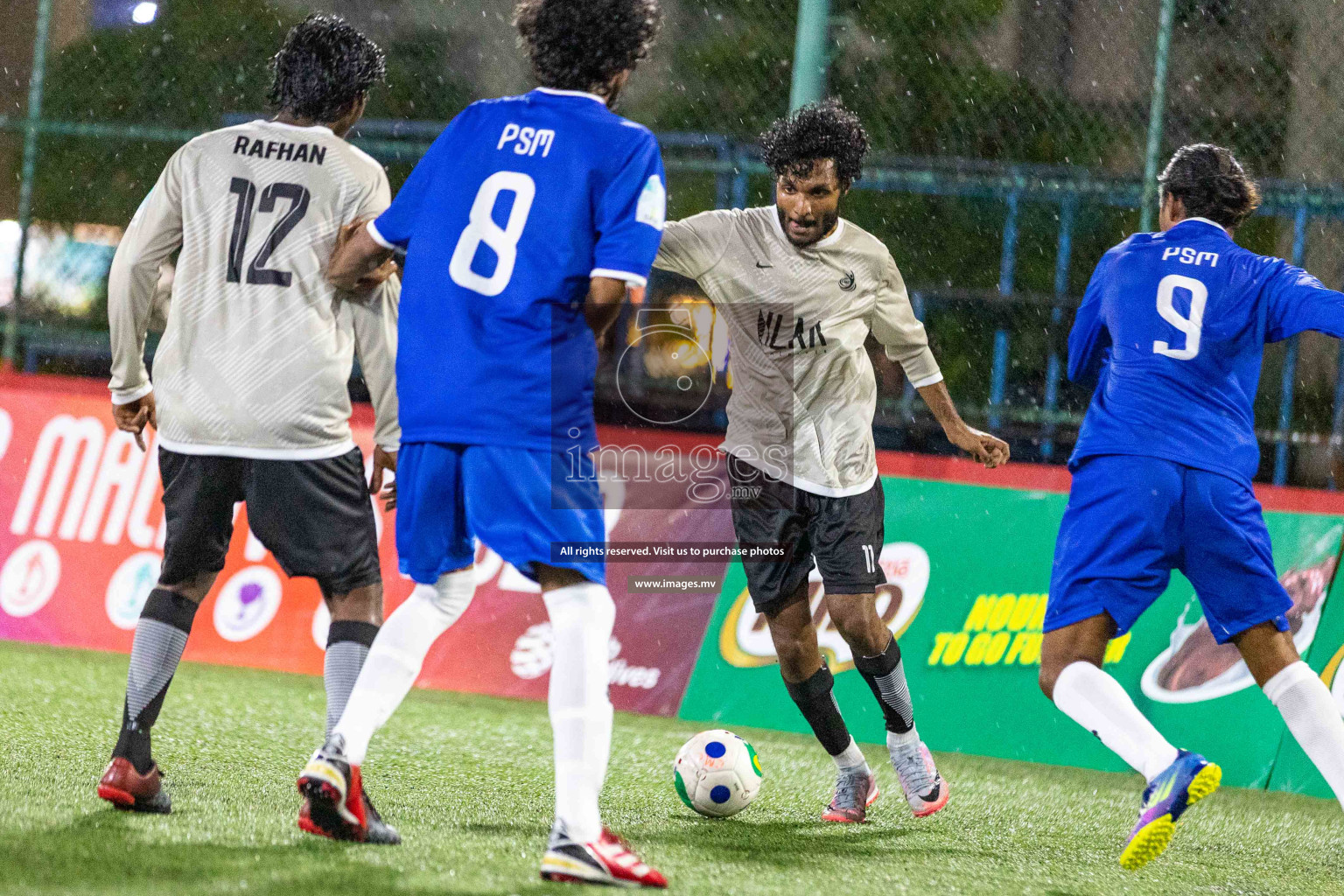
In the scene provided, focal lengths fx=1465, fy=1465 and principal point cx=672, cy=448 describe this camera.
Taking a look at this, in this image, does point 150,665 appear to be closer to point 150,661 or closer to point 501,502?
point 150,661

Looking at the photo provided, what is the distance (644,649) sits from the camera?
6.43m

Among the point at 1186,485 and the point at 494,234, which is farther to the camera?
the point at 1186,485

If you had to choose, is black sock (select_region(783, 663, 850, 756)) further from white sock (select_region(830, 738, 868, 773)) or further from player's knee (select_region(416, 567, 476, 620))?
player's knee (select_region(416, 567, 476, 620))

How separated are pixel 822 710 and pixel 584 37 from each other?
2.30 meters

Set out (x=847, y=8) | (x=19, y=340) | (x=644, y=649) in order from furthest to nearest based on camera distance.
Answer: (x=847, y=8)
(x=19, y=340)
(x=644, y=649)

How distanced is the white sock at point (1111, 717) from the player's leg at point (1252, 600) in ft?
1.06

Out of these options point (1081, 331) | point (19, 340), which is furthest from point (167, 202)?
point (19, 340)

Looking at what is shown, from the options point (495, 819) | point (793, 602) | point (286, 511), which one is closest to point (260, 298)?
point (286, 511)

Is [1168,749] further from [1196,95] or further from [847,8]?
[847,8]

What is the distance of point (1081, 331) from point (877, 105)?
4.95 metres

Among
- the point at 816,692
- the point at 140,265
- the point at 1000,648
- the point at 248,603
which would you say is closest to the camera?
the point at 140,265

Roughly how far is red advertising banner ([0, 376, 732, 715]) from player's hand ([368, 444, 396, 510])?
2.68m

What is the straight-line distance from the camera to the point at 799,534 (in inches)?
176

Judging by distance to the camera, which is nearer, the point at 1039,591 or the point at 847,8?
the point at 1039,591
